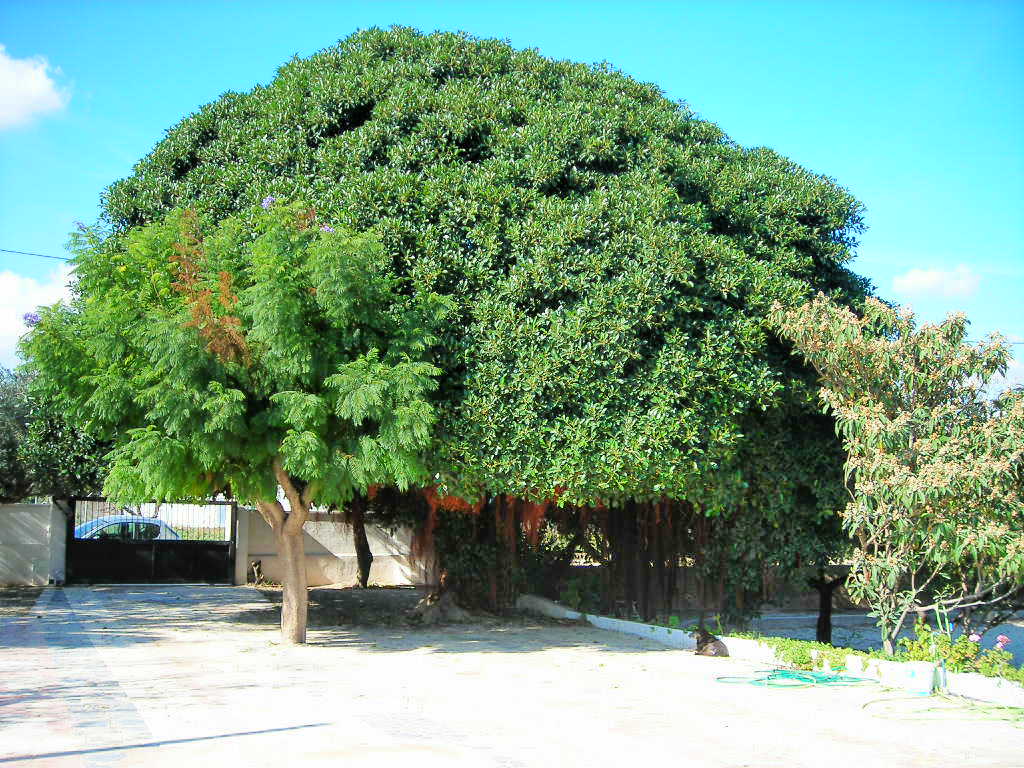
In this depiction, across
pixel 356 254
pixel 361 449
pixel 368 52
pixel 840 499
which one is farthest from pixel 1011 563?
pixel 368 52

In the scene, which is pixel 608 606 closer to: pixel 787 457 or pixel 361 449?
→ pixel 787 457

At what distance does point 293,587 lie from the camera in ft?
41.0

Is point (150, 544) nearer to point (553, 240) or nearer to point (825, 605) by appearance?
point (553, 240)

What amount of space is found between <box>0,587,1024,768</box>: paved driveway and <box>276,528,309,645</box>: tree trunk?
0.35 meters

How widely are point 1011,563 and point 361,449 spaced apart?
720 centimetres

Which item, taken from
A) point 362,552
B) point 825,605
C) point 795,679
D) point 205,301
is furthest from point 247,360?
point 362,552

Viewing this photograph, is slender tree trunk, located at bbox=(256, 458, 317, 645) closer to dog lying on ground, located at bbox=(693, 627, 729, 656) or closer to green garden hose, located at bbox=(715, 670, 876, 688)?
dog lying on ground, located at bbox=(693, 627, 729, 656)

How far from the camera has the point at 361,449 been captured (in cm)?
1108

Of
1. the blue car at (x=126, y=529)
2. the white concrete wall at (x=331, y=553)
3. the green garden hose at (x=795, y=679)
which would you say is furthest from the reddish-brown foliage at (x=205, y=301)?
the blue car at (x=126, y=529)

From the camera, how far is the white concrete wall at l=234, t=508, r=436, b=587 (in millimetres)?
22078

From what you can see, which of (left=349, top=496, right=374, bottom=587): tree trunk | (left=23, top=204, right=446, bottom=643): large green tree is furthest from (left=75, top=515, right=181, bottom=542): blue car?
(left=23, top=204, right=446, bottom=643): large green tree

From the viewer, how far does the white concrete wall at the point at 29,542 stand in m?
19.7

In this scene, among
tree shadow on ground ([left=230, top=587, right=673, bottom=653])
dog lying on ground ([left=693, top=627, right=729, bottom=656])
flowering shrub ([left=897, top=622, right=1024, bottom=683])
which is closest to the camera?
flowering shrub ([left=897, top=622, right=1024, bottom=683])

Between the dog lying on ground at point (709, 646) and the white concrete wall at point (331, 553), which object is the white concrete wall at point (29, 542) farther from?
the dog lying on ground at point (709, 646)
